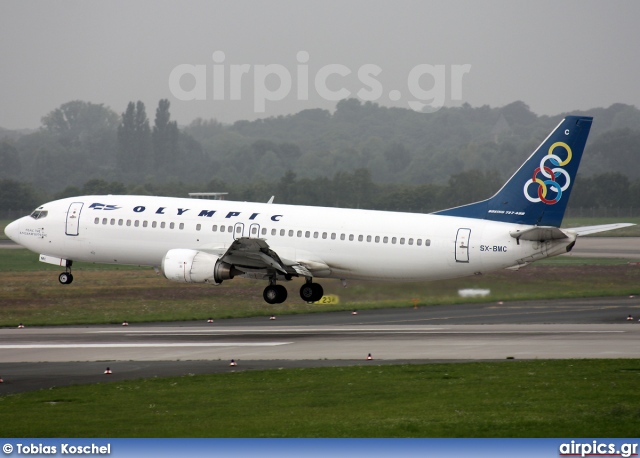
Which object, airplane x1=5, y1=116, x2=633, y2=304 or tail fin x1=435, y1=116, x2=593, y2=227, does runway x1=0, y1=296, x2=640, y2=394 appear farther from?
tail fin x1=435, y1=116, x2=593, y2=227

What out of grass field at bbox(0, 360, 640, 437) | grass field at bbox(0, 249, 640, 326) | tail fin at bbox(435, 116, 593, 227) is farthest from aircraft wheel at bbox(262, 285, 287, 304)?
grass field at bbox(0, 360, 640, 437)

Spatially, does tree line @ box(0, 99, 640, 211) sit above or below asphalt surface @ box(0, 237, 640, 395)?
above

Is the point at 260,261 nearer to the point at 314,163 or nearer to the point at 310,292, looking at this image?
the point at 310,292

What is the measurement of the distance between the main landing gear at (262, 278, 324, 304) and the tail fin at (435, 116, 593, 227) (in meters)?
9.44

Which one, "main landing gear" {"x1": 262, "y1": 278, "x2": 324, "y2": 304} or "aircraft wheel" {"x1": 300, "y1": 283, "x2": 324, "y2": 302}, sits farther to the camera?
"aircraft wheel" {"x1": 300, "y1": 283, "x2": 324, "y2": 302}

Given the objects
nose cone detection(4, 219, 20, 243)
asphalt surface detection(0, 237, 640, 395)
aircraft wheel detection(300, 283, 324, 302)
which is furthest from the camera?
nose cone detection(4, 219, 20, 243)

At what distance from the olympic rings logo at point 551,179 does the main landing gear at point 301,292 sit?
1068cm

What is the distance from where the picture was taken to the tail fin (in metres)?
43.1

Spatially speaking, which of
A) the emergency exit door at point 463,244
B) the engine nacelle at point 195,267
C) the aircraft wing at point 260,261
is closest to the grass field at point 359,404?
the emergency exit door at point 463,244

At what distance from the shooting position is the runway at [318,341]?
35.9 metres

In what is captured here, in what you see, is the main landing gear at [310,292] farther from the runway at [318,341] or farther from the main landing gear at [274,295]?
the runway at [318,341]

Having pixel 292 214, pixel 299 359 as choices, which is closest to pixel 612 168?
pixel 292 214

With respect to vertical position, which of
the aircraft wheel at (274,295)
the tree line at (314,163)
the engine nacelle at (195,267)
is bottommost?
the aircraft wheel at (274,295)

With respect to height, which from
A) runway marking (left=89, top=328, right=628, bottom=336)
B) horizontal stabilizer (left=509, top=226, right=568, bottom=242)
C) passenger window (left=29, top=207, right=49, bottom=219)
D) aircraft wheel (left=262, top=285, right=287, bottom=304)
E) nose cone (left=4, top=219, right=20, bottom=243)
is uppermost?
passenger window (left=29, top=207, right=49, bottom=219)
